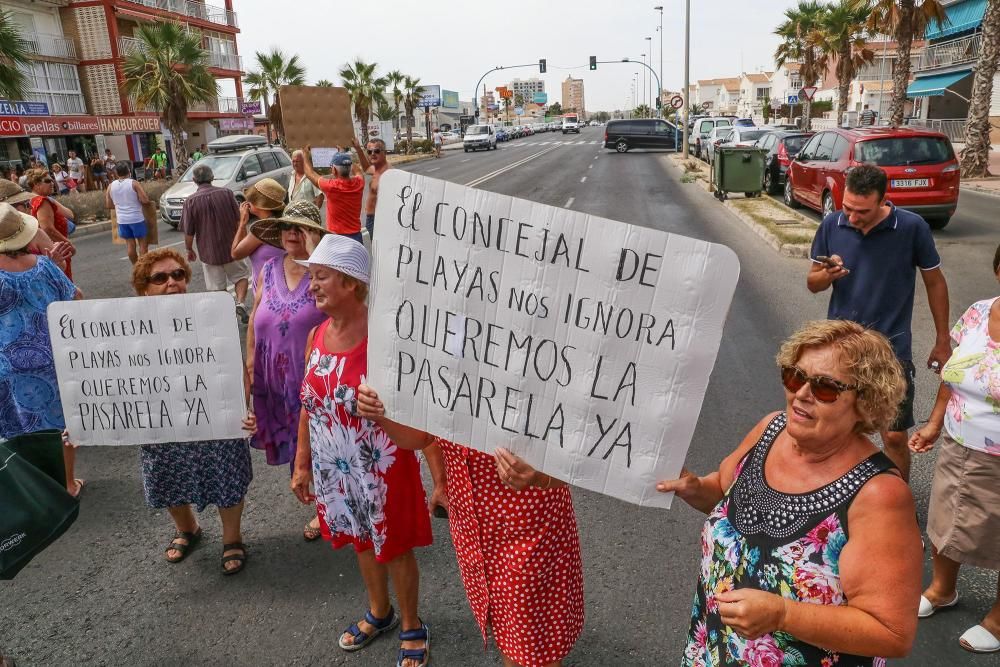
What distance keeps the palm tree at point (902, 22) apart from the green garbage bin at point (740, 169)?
9.51 metres

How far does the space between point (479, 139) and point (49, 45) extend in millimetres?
26052

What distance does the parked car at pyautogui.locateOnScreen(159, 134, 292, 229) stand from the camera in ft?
52.5

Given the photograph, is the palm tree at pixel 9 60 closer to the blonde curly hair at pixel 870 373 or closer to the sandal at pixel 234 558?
the sandal at pixel 234 558

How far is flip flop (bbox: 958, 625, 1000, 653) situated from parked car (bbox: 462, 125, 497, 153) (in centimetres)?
4919

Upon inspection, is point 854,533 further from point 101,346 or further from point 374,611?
point 101,346

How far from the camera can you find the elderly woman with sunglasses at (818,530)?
155 centimetres

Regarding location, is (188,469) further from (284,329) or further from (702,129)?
(702,129)

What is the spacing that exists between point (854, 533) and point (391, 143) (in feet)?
159

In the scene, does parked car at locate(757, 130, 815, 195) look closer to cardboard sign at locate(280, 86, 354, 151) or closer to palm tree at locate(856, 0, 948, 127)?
palm tree at locate(856, 0, 948, 127)

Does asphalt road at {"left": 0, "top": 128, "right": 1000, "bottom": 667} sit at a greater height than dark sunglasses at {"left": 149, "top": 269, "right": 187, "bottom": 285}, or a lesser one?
lesser

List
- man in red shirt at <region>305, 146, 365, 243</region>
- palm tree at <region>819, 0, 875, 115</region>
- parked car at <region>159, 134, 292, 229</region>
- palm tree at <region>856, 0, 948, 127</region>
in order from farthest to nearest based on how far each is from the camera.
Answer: palm tree at <region>819, 0, 875, 115</region>, palm tree at <region>856, 0, 948, 127</region>, parked car at <region>159, 134, 292, 229</region>, man in red shirt at <region>305, 146, 365, 243</region>

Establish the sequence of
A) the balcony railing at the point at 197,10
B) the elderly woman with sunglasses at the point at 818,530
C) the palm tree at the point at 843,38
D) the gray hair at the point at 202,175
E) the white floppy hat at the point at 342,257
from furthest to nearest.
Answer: the balcony railing at the point at 197,10
the palm tree at the point at 843,38
the gray hair at the point at 202,175
the white floppy hat at the point at 342,257
the elderly woman with sunglasses at the point at 818,530

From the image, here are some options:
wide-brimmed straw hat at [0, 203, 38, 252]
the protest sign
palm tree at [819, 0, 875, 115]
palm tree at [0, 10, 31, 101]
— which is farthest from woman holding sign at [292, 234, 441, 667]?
palm tree at [819, 0, 875, 115]

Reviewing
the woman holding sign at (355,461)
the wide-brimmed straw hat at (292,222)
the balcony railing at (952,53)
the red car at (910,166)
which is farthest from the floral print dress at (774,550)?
the balcony railing at (952,53)
